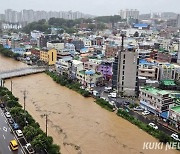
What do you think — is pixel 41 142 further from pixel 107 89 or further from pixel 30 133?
pixel 107 89

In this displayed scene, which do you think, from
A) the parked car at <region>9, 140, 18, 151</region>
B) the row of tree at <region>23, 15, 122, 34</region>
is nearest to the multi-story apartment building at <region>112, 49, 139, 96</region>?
the parked car at <region>9, 140, 18, 151</region>

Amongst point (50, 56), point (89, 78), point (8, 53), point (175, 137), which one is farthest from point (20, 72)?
point (175, 137)

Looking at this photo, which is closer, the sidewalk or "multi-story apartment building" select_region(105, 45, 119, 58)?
the sidewalk

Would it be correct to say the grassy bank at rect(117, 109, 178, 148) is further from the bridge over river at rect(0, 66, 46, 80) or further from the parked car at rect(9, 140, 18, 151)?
the bridge over river at rect(0, 66, 46, 80)

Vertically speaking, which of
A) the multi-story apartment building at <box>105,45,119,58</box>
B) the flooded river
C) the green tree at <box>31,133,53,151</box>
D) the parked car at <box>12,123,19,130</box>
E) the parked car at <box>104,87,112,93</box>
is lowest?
the flooded river

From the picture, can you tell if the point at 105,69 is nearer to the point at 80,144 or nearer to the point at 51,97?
the point at 51,97

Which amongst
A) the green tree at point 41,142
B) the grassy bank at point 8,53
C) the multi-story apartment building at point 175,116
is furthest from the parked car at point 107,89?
the grassy bank at point 8,53

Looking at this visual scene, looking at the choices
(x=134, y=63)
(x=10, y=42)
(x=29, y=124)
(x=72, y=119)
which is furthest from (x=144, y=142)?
(x=10, y=42)
